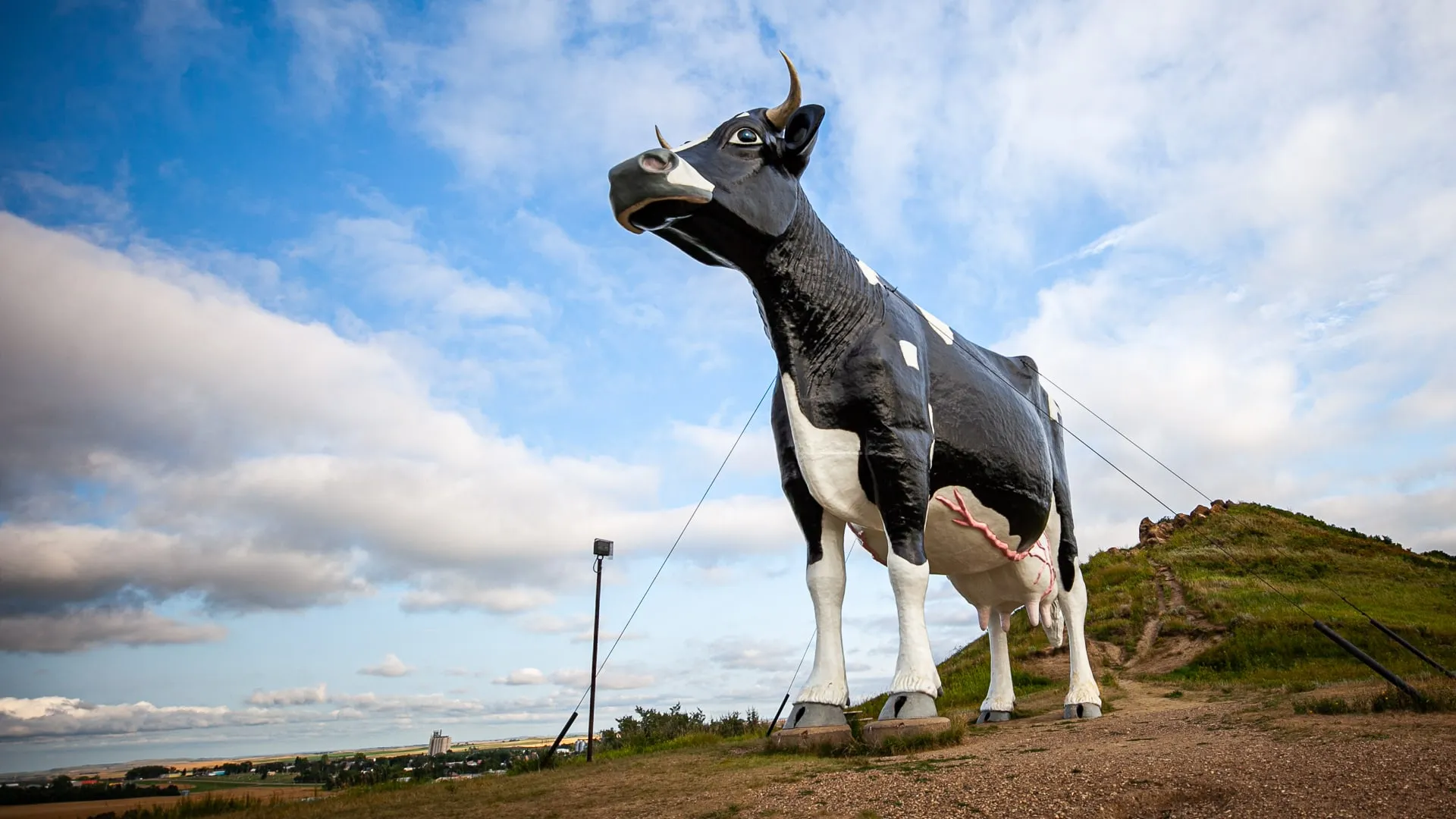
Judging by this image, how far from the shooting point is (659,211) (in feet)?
20.6

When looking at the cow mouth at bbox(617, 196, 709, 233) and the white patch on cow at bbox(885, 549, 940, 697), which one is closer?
the cow mouth at bbox(617, 196, 709, 233)

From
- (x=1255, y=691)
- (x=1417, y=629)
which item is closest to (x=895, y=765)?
(x=1255, y=691)

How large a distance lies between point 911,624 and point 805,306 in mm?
2610

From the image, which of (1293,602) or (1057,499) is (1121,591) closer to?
(1293,602)

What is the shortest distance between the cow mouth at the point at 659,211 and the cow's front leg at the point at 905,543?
2.28 meters

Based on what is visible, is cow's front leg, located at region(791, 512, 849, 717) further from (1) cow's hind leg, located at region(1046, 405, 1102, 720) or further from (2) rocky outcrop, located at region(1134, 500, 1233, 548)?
(2) rocky outcrop, located at region(1134, 500, 1233, 548)

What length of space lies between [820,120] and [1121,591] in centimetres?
1581

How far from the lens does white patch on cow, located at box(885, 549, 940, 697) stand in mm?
6516

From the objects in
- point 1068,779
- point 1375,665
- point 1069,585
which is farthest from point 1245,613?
point 1068,779

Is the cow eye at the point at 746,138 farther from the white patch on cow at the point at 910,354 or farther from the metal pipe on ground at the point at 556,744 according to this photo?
the metal pipe on ground at the point at 556,744

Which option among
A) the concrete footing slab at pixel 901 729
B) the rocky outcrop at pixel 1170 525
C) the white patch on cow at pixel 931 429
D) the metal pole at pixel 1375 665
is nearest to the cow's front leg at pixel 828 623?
the concrete footing slab at pixel 901 729

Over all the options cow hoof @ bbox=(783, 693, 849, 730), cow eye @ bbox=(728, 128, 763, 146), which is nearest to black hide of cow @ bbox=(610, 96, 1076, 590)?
cow eye @ bbox=(728, 128, 763, 146)

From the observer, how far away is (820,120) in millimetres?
6980

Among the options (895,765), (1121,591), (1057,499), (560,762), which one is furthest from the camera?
Result: (1121,591)
